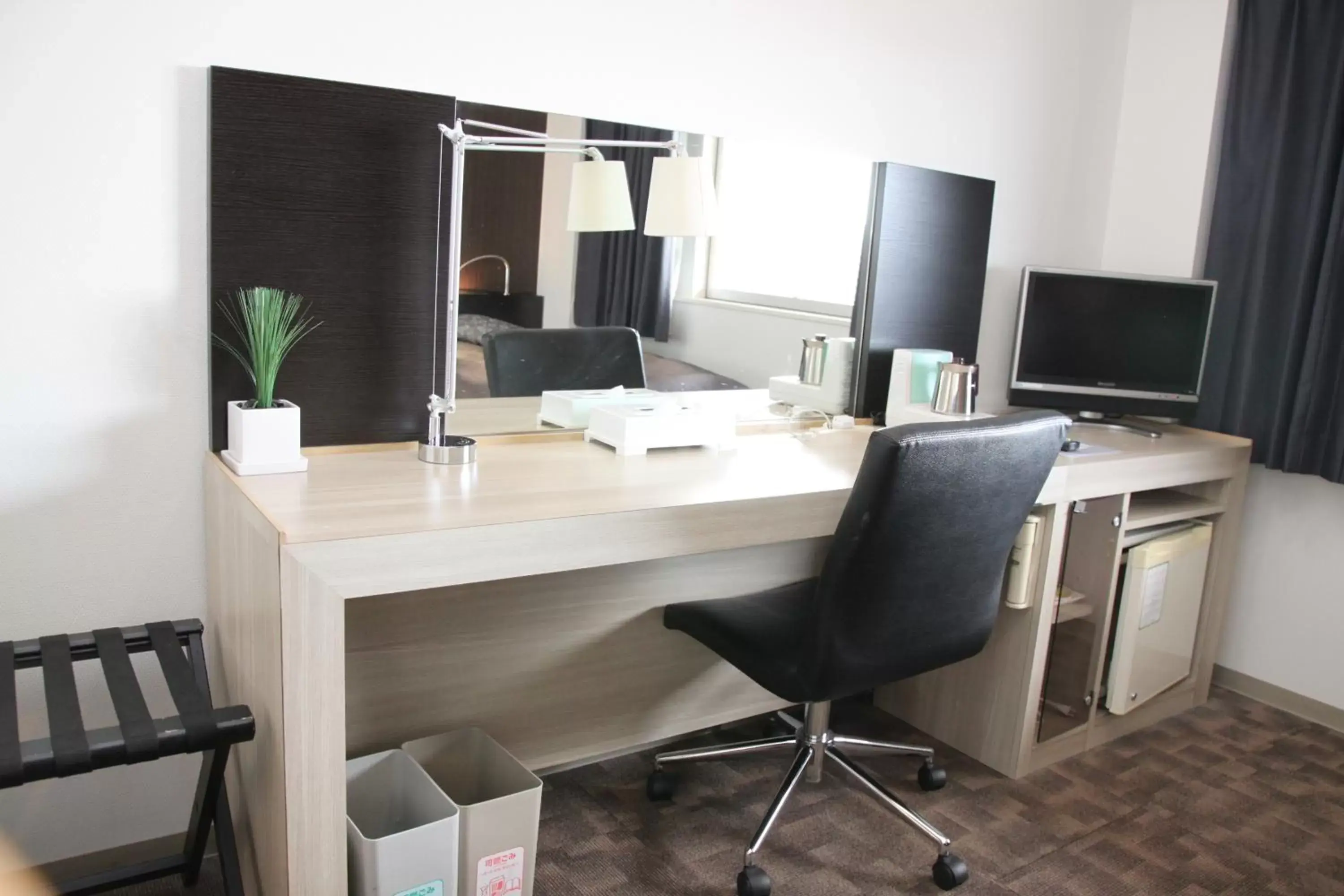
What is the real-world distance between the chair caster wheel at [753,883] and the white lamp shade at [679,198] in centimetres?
128

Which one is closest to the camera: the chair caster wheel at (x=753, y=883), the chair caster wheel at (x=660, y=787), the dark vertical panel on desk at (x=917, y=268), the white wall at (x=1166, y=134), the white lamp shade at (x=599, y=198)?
the chair caster wheel at (x=753, y=883)

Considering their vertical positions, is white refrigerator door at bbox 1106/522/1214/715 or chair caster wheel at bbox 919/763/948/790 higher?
white refrigerator door at bbox 1106/522/1214/715

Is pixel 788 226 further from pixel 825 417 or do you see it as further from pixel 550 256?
pixel 550 256

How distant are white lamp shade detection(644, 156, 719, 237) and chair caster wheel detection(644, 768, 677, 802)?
3.83 ft

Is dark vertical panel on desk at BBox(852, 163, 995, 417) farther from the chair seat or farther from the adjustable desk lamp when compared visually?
the chair seat

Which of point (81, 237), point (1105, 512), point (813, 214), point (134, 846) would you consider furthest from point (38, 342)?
point (1105, 512)

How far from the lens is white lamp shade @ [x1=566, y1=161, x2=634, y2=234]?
7.06 ft

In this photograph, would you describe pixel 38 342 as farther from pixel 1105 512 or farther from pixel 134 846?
pixel 1105 512

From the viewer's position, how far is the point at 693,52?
2.27 metres

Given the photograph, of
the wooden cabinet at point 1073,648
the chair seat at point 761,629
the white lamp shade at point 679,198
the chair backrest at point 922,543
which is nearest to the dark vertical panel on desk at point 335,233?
the white lamp shade at point 679,198

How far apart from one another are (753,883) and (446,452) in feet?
3.15

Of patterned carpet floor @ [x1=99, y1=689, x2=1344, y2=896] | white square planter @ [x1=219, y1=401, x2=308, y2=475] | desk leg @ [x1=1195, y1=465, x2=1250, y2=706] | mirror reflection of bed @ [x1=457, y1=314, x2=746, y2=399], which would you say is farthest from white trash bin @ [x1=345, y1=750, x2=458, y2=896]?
desk leg @ [x1=1195, y1=465, x2=1250, y2=706]

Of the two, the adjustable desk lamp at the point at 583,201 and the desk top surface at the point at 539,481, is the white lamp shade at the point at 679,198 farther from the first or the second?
the desk top surface at the point at 539,481

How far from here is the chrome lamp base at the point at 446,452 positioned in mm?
1950
